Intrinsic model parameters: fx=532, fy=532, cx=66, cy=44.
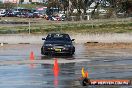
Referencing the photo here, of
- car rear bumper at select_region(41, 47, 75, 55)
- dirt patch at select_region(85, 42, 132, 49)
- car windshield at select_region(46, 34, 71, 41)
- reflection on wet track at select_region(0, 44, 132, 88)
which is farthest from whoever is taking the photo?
dirt patch at select_region(85, 42, 132, 49)

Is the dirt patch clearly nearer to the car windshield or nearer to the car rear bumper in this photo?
the car windshield

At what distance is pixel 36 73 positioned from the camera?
2228 centimetres

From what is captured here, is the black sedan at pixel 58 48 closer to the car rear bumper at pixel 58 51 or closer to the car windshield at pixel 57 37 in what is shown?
the car rear bumper at pixel 58 51

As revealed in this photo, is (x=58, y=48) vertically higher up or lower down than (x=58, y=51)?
higher up

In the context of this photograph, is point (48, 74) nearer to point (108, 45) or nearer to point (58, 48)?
point (58, 48)

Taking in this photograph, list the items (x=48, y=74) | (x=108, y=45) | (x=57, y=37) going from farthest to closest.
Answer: (x=108, y=45), (x=57, y=37), (x=48, y=74)

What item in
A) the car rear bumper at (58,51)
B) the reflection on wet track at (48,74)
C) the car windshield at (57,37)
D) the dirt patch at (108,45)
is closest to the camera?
the reflection on wet track at (48,74)

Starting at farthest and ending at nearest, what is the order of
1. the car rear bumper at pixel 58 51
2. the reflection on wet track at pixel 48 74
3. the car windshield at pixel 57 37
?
Result: the car windshield at pixel 57 37
the car rear bumper at pixel 58 51
the reflection on wet track at pixel 48 74

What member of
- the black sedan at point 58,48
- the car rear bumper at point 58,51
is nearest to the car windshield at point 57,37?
the black sedan at point 58,48

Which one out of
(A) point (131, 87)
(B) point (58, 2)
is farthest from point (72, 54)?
(B) point (58, 2)

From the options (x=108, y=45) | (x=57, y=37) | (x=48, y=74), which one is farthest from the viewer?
(x=108, y=45)

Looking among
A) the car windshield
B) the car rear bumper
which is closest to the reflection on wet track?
the car rear bumper

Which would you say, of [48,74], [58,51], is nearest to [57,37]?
[58,51]

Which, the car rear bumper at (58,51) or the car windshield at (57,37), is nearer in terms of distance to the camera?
the car rear bumper at (58,51)
